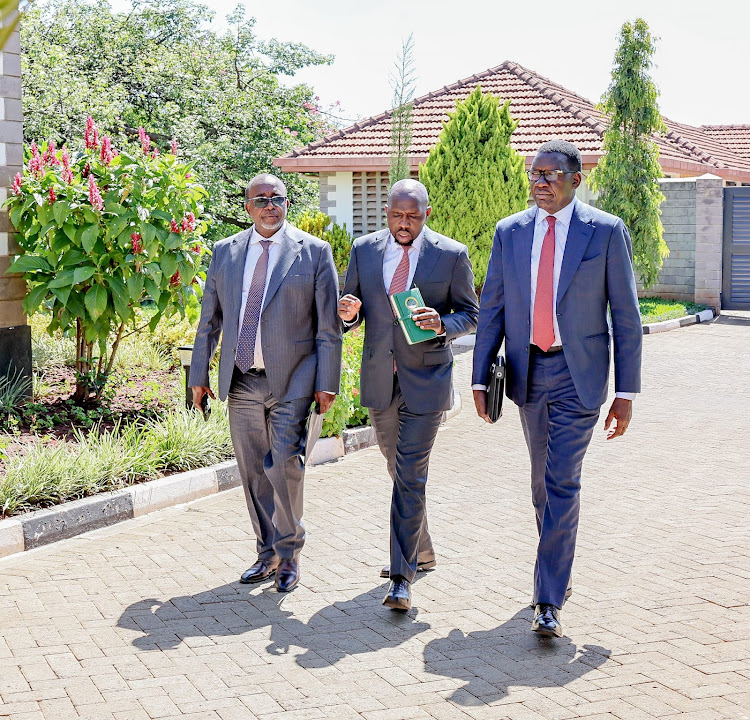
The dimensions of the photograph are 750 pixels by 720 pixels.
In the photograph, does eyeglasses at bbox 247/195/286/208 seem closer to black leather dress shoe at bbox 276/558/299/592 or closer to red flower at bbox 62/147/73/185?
black leather dress shoe at bbox 276/558/299/592

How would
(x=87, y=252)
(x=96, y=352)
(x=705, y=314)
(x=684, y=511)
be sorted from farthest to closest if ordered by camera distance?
(x=705, y=314) < (x=96, y=352) < (x=87, y=252) < (x=684, y=511)

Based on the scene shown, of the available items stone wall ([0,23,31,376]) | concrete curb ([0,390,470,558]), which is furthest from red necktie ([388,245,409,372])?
stone wall ([0,23,31,376])

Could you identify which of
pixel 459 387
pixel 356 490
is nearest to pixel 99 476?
pixel 356 490

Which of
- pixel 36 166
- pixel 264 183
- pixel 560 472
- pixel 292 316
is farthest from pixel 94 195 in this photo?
pixel 560 472

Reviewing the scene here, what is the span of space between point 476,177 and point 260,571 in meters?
12.6

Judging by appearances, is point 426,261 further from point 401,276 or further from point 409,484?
point 409,484

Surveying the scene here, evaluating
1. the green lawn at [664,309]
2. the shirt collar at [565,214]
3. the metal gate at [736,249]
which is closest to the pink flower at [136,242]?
the shirt collar at [565,214]

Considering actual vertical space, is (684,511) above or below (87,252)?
below

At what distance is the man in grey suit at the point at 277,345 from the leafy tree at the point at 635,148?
1563 cm

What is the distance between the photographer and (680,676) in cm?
434

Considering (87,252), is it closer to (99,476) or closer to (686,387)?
(99,476)

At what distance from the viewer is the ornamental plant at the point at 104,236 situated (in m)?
8.92

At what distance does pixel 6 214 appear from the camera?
9.40m

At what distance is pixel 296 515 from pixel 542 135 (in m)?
17.0
